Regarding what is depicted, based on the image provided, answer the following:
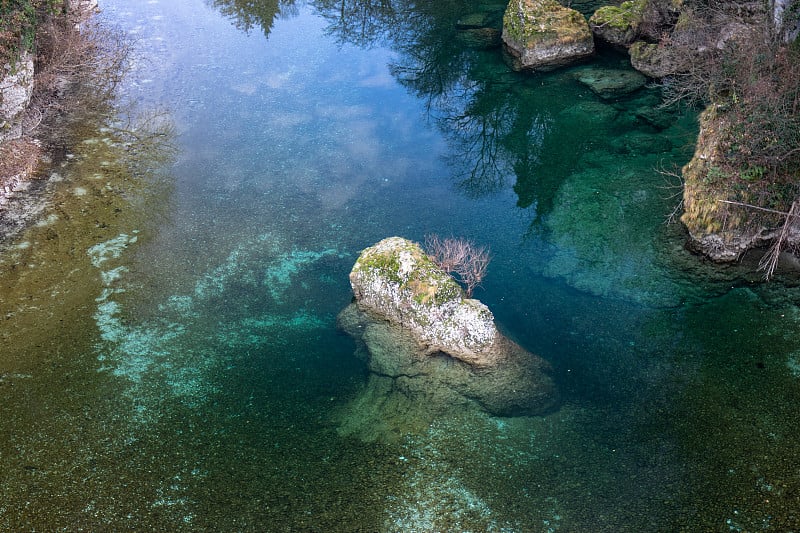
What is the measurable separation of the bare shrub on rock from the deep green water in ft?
1.46

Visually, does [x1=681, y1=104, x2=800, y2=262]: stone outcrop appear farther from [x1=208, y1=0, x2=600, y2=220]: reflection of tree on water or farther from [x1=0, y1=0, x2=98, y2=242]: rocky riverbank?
[x1=0, y1=0, x2=98, y2=242]: rocky riverbank

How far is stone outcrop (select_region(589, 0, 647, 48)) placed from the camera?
2259cm

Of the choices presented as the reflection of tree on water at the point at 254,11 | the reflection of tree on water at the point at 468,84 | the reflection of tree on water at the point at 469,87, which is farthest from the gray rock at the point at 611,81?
the reflection of tree on water at the point at 254,11

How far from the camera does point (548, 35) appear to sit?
73.1ft

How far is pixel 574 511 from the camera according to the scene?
31.3ft

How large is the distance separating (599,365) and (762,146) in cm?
663

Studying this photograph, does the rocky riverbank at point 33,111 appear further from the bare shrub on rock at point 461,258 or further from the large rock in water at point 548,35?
the large rock in water at point 548,35

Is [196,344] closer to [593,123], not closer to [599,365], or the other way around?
[599,365]

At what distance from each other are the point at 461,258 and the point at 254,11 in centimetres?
1967

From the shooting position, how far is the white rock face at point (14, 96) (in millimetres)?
17531

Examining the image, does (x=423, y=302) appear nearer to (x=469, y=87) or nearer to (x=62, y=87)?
(x=469, y=87)

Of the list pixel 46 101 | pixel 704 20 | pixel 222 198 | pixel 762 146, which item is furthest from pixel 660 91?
pixel 46 101

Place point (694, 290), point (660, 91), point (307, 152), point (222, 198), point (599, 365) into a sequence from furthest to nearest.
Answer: point (660, 91), point (307, 152), point (222, 198), point (694, 290), point (599, 365)

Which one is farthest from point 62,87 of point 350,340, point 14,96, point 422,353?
point 422,353
